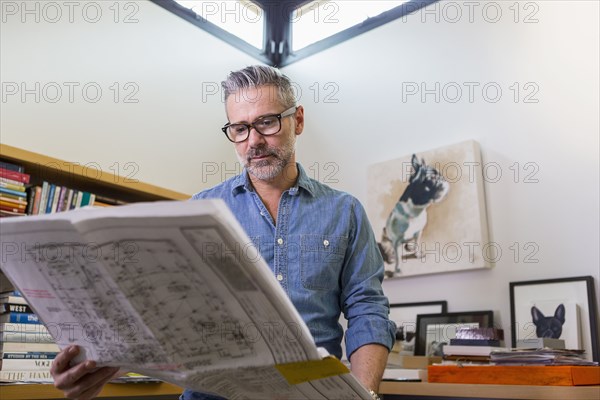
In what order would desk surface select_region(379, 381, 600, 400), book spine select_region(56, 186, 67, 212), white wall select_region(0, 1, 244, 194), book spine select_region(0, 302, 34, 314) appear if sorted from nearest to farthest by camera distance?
1. desk surface select_region(379, 381, 600, 400)
2. book spine select_region(0, 302, 34, 314)
3. book spine select_region(56, 186, 67, 212)
4. white wall select_region(0, 1, 244, 194)

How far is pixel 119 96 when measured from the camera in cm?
273

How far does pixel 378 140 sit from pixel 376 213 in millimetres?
378

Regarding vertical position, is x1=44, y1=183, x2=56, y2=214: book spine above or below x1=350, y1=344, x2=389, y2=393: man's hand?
above

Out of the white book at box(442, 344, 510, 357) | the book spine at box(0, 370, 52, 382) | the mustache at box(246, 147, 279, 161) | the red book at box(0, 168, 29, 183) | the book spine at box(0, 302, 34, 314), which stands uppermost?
the red book at box(0, 168, 29, 183)

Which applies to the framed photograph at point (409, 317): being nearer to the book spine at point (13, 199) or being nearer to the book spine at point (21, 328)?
the book spine at point (21, 328)

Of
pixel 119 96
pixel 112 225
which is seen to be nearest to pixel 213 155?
pixel 119 96

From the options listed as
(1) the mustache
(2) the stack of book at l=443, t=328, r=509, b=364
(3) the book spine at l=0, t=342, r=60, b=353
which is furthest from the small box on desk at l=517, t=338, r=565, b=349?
(3) the book spine at l=0, t=342, r=60, b=353

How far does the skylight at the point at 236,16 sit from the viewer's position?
314 cm

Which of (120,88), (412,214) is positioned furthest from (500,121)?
(120,88)

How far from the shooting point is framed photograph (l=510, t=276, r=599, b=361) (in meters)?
2.07

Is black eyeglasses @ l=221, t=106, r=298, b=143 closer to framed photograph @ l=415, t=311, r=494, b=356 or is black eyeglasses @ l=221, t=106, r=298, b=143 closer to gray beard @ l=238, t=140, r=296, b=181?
gray beard @ l=238, t=140, r=296, b=181

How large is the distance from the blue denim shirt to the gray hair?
18 centimetres

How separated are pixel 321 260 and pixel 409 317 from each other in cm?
142

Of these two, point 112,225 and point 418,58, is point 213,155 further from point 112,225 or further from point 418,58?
point 112,225
